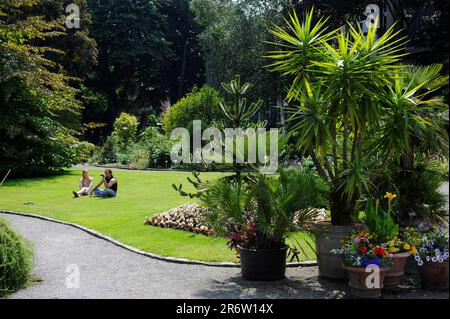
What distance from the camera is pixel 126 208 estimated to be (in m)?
14.7

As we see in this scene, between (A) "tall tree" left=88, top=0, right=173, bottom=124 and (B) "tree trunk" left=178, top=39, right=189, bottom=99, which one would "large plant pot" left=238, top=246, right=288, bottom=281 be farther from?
(B) "tree trunk" left=178, top=39, right=189, bottom=99

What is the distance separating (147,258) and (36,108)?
56.5 feet

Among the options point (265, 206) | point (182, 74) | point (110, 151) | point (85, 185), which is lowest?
point (85, 185)

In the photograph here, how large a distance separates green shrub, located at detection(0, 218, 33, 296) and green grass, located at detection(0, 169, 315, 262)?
2.48 metres

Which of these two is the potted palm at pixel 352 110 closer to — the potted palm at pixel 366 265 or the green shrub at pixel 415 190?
the potted palm at pixel 366 265

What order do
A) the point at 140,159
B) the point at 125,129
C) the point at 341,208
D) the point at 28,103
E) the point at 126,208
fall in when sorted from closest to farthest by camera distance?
1. the point at 341,208
2. the point at 126,208
3. the point at 28,103
4. the point at 140,159
5. the point at 125,129

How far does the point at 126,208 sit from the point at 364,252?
9162mm

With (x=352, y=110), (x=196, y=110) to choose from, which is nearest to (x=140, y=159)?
(x=196, y=110)

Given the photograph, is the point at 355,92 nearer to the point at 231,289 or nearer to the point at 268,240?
the point at 268,240

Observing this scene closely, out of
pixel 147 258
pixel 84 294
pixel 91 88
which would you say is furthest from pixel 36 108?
pixel 91 88

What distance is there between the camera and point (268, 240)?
772 centimetres

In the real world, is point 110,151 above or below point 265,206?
above

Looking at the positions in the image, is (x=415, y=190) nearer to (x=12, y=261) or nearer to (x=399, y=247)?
(x=399, y=247)

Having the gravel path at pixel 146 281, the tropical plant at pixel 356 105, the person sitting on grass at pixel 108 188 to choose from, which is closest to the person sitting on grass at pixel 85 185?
the person sitting on grass at pixel 108 188
